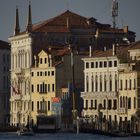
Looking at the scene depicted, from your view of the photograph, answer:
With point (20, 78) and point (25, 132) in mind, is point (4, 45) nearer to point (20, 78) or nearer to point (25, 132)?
point (20, 78)

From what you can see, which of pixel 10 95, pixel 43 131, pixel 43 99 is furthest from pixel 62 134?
pixel 10 95

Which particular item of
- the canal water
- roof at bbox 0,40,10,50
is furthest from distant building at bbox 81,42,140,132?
roof at bbox 0,40,10,50

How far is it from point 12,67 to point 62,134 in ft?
89.5

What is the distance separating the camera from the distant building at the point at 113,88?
138 metres

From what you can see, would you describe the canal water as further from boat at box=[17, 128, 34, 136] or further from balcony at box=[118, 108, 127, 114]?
balcony at box=[118, 108, 127, 114]

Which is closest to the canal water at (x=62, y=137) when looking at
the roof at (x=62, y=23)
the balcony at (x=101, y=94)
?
the balcony at (x=101, y=94)

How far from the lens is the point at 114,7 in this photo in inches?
6383

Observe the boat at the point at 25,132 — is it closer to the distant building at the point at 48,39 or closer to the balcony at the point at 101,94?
the balcony at the point at 101,94

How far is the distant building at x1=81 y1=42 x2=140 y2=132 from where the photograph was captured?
138m

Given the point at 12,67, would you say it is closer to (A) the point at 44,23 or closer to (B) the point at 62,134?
(A) the point at 44,23

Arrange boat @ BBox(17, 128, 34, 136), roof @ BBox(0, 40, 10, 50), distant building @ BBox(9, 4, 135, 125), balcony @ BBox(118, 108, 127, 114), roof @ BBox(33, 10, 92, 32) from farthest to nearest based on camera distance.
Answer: roof @ BBox(0, 40, 10, 50) → roof @ BBox(33, 10, 92, 32) → distant building @ BBox(9, 4, 135, 125) → balcony @ BBox(118, 108, 127, 114) → boat @ BBox(17, 128, 34, 136)

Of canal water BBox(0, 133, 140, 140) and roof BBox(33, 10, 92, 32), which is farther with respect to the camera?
roof BBox(33, 10, 92, 32)

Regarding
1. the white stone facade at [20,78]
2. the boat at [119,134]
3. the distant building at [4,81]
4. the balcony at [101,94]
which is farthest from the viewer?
the distant building at [4,81]

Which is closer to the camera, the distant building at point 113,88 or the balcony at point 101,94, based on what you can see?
the distant building at point 113,88
